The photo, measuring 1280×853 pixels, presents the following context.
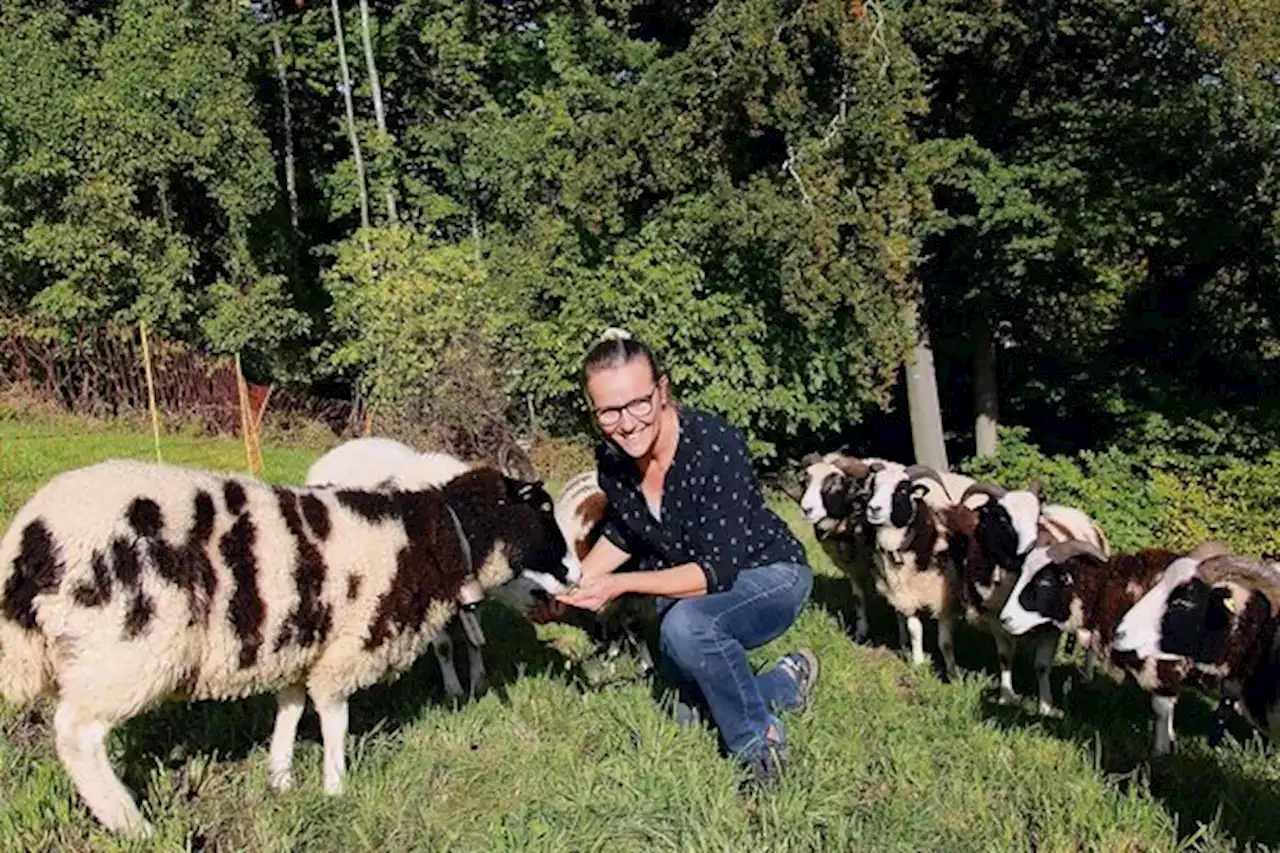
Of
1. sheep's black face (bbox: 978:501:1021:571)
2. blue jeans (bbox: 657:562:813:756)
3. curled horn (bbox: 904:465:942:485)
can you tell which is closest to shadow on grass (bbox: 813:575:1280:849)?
sheep's black face (bbox: 978:501:1021:571)

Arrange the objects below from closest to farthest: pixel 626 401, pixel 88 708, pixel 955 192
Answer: pixel 88 708 < pixel 626 401 < pixel 955 192

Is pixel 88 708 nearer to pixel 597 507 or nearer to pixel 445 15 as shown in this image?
pixel 597 507

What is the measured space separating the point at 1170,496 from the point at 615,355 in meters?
11.6

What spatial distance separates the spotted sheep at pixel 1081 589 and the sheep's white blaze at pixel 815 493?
6.09 ft

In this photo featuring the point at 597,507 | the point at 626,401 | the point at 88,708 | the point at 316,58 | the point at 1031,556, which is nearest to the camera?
the point at 88,708

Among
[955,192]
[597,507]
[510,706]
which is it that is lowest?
[510,706]

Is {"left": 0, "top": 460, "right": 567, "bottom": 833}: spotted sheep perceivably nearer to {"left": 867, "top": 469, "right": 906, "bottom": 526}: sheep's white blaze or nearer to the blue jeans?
the blue jeans

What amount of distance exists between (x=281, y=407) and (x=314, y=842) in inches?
644

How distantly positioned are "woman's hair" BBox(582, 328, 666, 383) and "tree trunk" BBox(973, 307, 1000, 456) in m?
12.3

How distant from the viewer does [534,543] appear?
4.87m

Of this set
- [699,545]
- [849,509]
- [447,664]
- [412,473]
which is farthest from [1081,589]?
[412,473]

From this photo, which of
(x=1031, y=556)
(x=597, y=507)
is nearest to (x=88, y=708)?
(x=597, y=507)

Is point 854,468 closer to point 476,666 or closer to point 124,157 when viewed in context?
point 476,666

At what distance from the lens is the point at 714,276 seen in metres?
15.6
